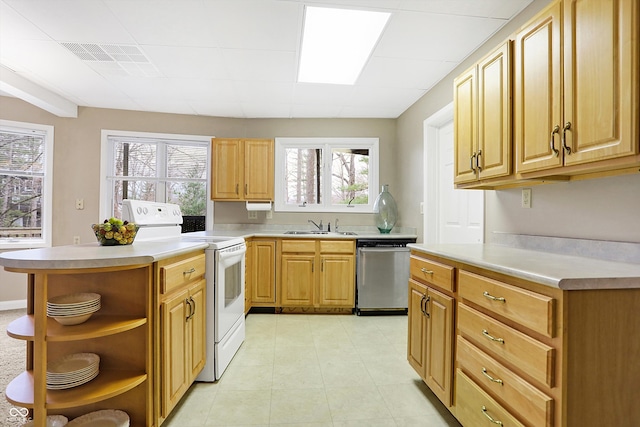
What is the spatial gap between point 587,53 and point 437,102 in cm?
197

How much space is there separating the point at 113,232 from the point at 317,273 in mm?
2229

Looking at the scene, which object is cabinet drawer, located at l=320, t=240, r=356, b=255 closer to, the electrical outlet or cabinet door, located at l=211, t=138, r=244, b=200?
cabinet door, located at l=211, t=138, r=244, b=200

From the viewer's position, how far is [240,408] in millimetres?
1871

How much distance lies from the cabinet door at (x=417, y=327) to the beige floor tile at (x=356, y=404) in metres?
0.31

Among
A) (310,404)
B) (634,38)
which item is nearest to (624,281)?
(634,38)

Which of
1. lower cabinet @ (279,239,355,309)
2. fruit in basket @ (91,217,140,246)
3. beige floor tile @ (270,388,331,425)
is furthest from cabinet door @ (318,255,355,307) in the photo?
fruit in basket @ (91,217,140,246)

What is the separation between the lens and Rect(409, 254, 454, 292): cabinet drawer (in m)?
1.71

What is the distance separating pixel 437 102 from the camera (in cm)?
320

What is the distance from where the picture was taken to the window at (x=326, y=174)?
4.39 m

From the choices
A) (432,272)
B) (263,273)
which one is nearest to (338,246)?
(263,273)

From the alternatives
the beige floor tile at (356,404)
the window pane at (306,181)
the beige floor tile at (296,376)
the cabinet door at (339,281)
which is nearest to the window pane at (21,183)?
the window pane at (306,181)

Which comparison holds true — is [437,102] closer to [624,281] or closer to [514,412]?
[624,281]

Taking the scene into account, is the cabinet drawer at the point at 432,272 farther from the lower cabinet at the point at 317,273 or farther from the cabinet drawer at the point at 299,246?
the cabinet drawer at the point at 299,246

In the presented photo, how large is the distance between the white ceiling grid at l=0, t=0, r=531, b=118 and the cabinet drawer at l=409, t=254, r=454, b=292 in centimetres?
162
